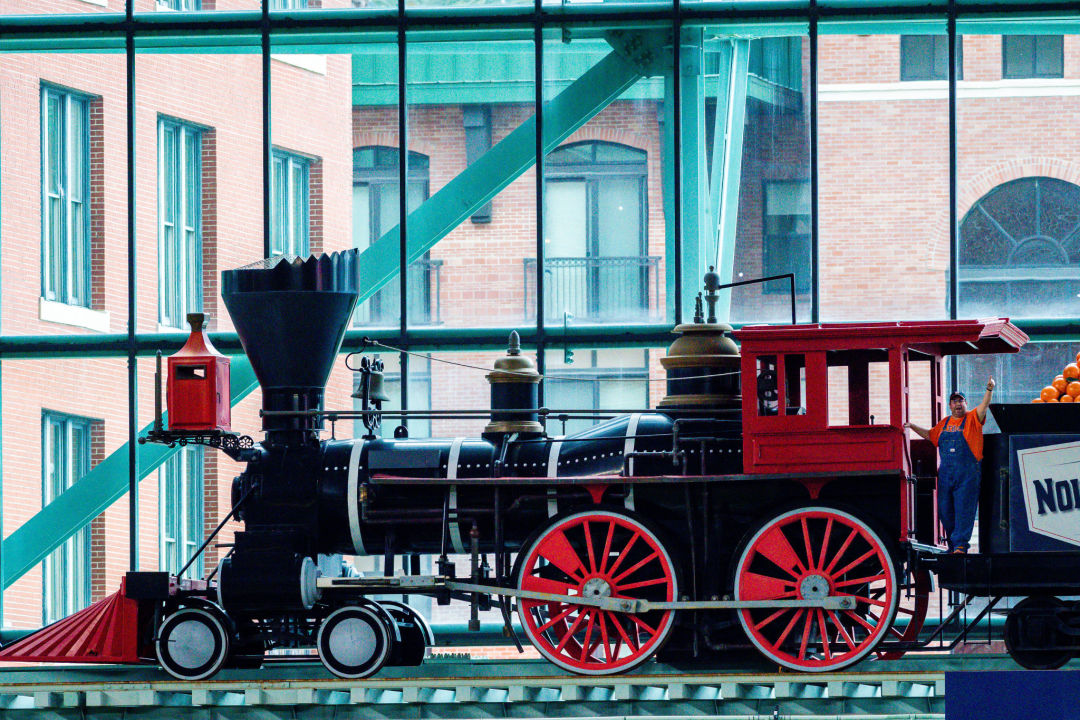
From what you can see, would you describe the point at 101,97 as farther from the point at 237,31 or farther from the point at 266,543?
the point at 266,543

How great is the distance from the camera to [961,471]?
1246 cm

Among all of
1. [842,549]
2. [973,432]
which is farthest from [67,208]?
[973,432]

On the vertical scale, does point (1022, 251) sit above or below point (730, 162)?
below

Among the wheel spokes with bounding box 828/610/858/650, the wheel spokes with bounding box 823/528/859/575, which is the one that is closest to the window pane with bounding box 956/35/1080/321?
the wheel spokes with bounding box 823/528/859/575

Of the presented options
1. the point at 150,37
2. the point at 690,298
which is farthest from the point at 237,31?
the point at 690,298

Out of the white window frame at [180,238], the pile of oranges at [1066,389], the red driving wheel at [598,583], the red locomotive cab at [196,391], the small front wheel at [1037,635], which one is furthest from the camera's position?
the white window frame at [180,238]

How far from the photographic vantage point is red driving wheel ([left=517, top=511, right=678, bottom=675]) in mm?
12852

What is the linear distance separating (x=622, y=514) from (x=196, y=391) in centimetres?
353

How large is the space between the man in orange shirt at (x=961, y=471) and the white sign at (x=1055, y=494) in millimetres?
381

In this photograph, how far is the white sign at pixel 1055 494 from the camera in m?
12.3

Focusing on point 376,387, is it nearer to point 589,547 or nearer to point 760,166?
point 589,547

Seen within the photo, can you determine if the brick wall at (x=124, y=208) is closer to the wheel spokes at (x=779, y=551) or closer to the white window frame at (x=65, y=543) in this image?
the white window frame at (x=65, y=543)

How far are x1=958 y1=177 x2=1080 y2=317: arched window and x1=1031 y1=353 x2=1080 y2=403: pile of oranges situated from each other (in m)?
4.44

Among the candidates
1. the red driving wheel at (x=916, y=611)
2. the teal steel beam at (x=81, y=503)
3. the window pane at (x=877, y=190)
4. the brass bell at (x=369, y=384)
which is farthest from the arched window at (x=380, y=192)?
the red driving wheel at (x=916, y=611)
